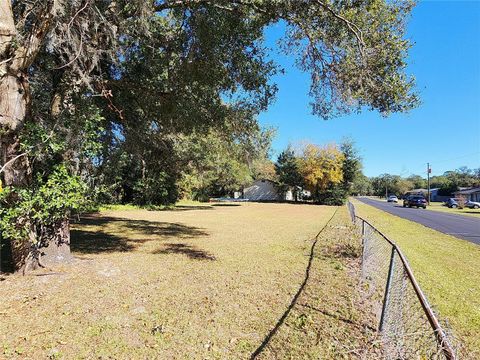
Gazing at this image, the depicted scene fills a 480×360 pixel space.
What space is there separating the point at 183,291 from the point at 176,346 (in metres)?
1.86

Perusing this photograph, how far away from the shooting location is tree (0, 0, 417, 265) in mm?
5359

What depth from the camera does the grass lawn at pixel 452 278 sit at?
4.50m

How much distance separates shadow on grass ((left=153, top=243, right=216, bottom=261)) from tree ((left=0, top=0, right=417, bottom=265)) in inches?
110

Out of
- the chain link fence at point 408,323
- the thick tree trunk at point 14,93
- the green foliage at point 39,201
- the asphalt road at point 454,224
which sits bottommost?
the asphalt road at point 454,224

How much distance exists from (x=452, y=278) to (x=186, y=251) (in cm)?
616

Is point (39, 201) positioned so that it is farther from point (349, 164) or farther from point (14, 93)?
point (349, 164)

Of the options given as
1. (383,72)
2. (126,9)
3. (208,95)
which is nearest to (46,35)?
(126,9)

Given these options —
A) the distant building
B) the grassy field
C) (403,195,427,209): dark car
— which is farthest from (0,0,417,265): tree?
the distant building

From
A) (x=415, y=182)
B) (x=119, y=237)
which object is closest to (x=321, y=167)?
(x=119, y=237)

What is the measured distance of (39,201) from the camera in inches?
205

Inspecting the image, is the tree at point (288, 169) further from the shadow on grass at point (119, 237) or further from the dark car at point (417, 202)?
the shadow on grass at point (119, 237)

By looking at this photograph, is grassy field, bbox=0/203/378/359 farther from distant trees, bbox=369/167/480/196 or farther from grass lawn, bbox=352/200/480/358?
distant trees, bbox=369/167/480/196

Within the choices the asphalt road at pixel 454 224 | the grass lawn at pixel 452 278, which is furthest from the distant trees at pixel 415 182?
the grass lawn at pixel 452 278

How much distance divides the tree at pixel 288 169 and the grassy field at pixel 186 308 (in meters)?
35.4
